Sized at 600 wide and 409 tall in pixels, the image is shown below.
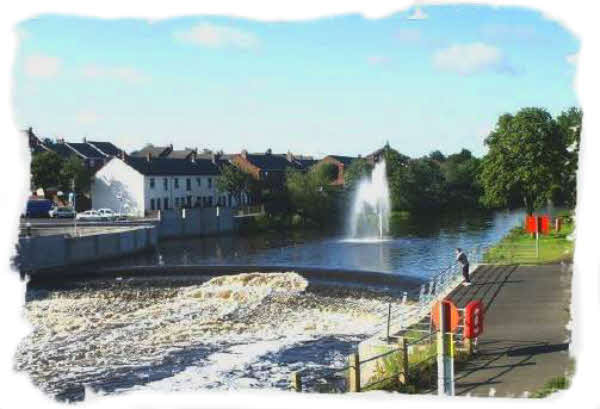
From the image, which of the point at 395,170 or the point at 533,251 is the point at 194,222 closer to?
the point at 395,170

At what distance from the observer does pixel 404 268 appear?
78.1 ft

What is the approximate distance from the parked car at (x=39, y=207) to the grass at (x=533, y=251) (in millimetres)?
21169

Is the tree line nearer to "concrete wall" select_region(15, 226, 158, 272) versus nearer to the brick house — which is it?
the brick house

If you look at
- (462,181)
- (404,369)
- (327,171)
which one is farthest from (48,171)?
(404,369)

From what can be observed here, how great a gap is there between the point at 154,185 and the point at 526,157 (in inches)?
1223

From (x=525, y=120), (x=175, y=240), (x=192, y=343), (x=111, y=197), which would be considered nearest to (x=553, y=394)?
(x=192, y=343)

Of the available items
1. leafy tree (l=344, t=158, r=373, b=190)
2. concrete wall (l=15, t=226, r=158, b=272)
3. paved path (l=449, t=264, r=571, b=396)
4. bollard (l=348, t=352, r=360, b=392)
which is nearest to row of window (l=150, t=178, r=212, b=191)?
concrete wall (l=15, t=226, r=158, b=272)

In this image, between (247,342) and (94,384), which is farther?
(247,342)

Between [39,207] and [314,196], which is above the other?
[314,196]

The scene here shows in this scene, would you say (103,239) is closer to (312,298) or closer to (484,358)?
(312,298)

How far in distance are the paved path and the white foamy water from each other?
2847mm

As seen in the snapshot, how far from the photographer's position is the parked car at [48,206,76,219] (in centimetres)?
3641

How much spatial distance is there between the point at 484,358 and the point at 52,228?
85.9 feet

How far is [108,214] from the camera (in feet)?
125
